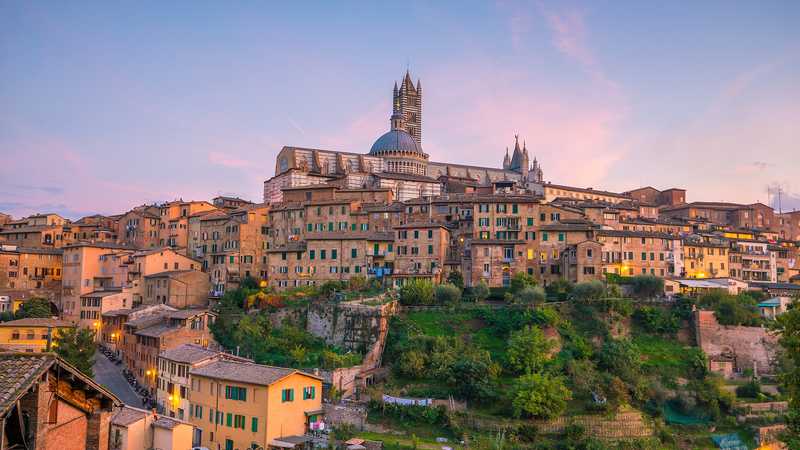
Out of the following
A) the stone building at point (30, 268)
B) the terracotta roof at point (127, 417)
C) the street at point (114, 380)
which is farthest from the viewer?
the stone building at point (30, 268)

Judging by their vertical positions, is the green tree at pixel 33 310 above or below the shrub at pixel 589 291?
below

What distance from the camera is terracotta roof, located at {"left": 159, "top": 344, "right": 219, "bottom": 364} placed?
3994 centimetres

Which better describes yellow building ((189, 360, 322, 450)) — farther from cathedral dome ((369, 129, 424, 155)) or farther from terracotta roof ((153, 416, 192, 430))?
cathedral dome ((369, 129, 424, 155))

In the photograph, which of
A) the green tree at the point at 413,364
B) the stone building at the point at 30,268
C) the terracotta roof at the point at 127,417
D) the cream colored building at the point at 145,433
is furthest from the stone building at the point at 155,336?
the stone building at the point at 30,268

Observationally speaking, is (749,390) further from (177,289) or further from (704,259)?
(177,289)

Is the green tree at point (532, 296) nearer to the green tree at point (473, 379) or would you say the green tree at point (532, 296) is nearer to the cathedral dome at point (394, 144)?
the green tree at point (473, 379)

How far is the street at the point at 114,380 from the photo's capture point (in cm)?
4403

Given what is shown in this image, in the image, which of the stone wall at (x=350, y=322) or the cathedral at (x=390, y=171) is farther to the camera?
the cathedral at (x=390, y=171)

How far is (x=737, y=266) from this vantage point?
66.4 meters

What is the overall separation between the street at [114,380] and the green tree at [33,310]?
7.98 meters

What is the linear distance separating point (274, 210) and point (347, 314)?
72.6 feet

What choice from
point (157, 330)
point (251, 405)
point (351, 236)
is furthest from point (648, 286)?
point (157, 330)

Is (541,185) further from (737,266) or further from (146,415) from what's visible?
(146,415)

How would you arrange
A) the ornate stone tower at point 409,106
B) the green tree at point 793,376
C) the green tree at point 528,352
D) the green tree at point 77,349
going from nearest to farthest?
the green tree at point 793,376 → the green tree at point 77,349 → the green tree at point 528,352 → the ornate stone tower at point 409,106
